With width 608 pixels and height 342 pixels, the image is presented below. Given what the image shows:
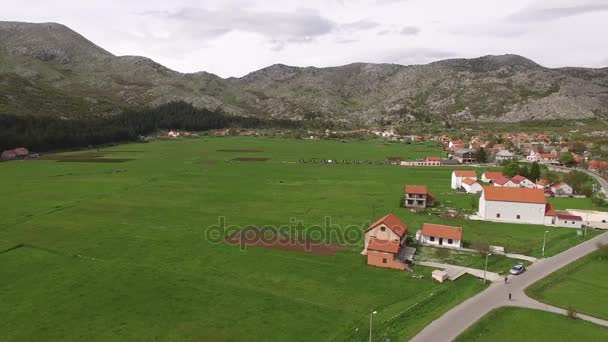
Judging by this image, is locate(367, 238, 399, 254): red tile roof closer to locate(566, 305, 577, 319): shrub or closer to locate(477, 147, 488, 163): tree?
locate(566, 305, 577, 319): shrub

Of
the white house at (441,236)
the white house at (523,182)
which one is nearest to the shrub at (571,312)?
the white house at (441,236)

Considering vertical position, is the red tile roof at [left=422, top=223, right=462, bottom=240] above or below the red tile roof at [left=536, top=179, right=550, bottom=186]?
below

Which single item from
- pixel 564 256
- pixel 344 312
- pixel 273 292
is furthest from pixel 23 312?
pixel 564 256

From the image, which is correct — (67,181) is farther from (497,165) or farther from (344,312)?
(497,165)

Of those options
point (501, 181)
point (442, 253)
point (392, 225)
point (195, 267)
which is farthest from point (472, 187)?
point (195, 267)

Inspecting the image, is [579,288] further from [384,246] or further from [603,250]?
[384,246]

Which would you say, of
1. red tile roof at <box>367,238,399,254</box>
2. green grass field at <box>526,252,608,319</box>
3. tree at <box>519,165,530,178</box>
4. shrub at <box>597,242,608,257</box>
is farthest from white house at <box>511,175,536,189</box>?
red tile roof at <box>367,238,399,254</box>
